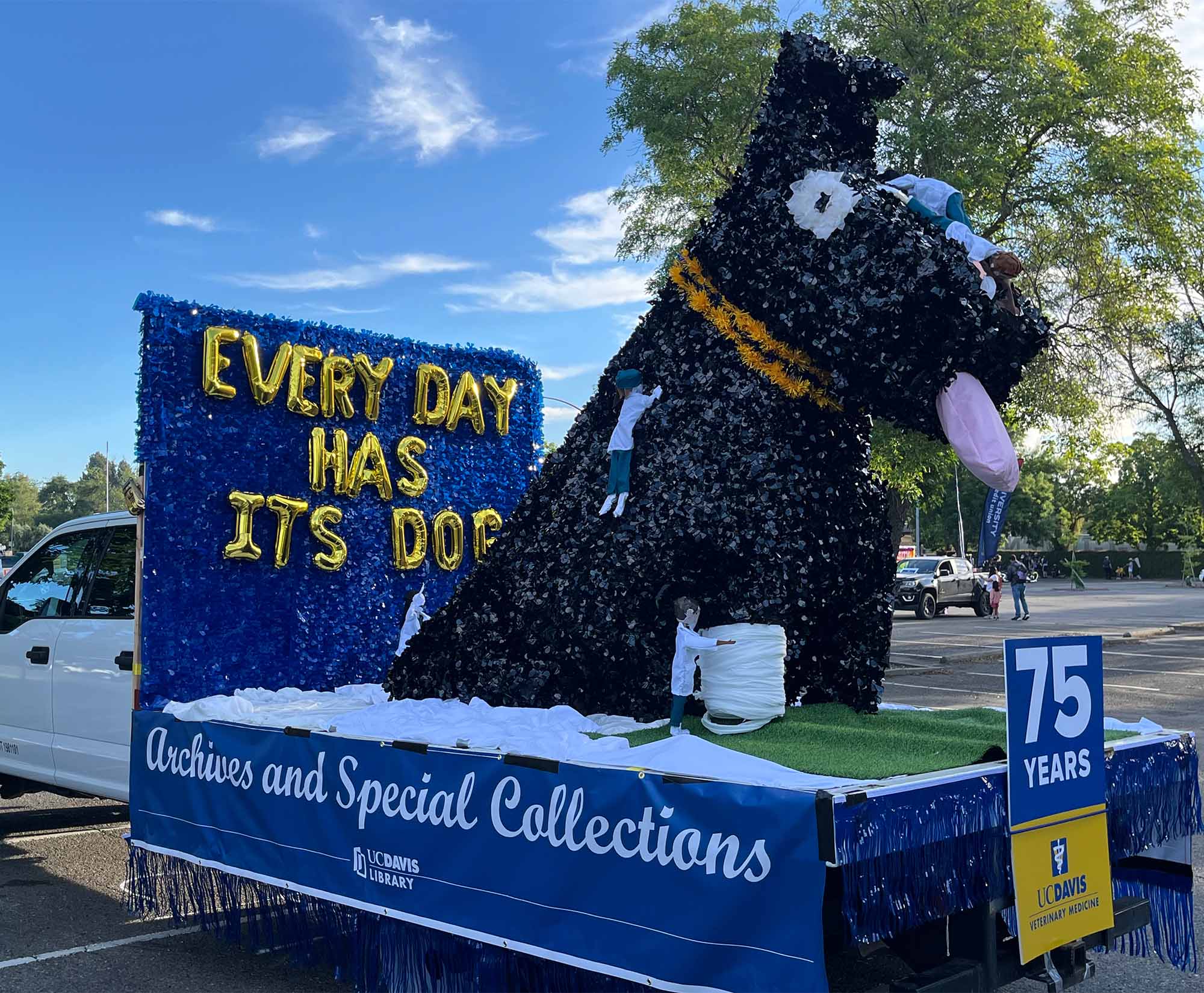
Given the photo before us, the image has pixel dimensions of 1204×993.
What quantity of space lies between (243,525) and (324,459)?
56 cm

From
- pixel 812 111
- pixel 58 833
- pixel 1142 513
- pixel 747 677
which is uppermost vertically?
pixel 1142 513

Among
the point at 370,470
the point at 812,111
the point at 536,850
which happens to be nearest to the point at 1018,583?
the point at 370,470

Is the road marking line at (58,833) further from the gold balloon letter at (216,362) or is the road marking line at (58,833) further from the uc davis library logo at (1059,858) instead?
the uc davis library logo at (1059,858)

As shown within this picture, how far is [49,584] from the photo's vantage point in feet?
20.4

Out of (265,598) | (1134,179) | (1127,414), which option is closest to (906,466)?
(1134,179)

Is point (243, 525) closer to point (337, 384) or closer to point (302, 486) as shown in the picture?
point (302, 486)

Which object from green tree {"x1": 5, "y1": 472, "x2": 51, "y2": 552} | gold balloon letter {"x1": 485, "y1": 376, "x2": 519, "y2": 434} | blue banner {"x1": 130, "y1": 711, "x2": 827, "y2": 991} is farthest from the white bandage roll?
green tree {"x1": 5, "y1": 472, "x2": 51, "y2": 552}

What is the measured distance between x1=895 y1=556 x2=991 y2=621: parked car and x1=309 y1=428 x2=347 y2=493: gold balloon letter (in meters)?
23.4

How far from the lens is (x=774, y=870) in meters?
2.73

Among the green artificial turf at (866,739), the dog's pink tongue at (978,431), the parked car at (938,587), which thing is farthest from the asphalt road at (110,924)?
the parked car at (938,587)

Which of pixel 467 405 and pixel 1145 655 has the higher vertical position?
pixel 467 405

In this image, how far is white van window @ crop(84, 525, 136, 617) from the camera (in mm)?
5672

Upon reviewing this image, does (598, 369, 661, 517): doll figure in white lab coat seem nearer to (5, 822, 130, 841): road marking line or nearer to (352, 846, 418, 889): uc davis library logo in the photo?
(352, 846, 418, 889): uc davis library logo

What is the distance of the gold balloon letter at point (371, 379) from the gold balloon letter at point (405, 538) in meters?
0.53
